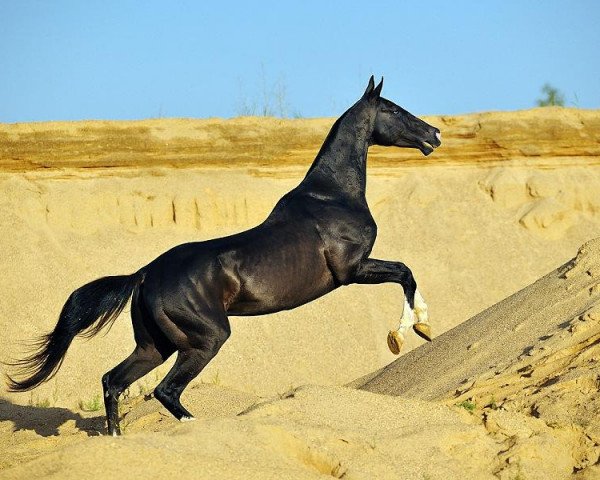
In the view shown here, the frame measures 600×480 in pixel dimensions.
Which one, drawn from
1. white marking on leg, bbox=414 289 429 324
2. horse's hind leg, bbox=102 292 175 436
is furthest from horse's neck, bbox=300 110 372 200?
horse's hind leg, bbox=102 292 175 436

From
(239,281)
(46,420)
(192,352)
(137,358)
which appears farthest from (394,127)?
(46,420)

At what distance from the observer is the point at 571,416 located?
7832mm

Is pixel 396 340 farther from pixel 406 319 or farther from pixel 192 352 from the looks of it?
pixel 192 352

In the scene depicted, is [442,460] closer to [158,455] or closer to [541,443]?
[541,443]

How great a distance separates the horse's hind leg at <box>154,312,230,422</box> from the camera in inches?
324

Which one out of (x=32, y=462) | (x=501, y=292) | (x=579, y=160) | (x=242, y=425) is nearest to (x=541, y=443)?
(x=242, y=425)

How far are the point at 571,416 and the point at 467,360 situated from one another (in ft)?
8.35

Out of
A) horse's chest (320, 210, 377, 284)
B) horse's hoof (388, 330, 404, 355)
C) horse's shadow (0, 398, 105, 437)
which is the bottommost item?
horse's shadow (0, 398, 105, 437)

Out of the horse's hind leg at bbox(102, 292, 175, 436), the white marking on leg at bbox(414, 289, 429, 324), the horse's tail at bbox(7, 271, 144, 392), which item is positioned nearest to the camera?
the horse's hind leg at bbox(102, 292, 175, 436)

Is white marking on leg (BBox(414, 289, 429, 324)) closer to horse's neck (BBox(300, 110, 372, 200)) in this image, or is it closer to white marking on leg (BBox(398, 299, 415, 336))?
white marking on leg (BBox(398, 299, 415, 336))

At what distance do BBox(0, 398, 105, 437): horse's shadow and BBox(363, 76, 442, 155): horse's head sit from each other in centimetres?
351

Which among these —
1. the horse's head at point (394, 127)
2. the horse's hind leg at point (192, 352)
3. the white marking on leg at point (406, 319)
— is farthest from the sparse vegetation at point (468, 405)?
the horse's head at point (394, 127)

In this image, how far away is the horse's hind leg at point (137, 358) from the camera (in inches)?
336

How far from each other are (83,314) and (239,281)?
1.42 metres
